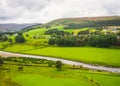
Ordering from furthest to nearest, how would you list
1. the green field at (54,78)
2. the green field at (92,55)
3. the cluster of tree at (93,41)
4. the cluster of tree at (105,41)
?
1. the cluster of tree at (93,41)
2. the cluster of tree at (105,41)
3. the green field at (92,55)
4. the green field at (54,78)

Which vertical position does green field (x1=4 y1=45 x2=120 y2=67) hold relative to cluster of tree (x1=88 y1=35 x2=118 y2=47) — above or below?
below

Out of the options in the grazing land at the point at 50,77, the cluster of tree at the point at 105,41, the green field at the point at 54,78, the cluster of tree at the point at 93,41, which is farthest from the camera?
the cluster of tree at the point at 93,41

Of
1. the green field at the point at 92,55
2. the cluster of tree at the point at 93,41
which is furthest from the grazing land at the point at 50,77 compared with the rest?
the cluster of tree at the point at 93,41

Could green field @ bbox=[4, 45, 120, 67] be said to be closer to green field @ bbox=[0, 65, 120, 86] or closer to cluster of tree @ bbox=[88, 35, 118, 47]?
cluster of tree @ bbox=[88, 35, 118, 47]

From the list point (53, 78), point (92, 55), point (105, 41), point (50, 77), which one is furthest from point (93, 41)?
point (53, 78)

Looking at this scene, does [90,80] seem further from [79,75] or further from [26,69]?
[26,69]

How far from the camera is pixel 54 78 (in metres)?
66.9

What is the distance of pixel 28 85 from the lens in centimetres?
5909

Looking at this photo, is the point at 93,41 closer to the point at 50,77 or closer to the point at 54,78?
the point at 50,77

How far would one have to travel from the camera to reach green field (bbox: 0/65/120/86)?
61.4 metres

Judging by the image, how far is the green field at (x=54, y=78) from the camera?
201ft

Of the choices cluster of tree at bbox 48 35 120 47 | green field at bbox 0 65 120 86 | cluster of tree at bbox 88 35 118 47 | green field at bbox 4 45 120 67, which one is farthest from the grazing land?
cluster of tree at bbox 48 35 120 47

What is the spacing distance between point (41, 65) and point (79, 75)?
2026 centimetres

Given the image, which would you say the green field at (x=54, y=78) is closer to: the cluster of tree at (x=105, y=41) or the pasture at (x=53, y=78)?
the pasture at (x=53, y=78)
